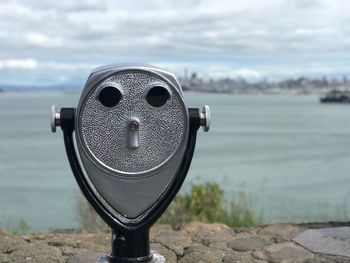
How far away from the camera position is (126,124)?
2.56 meters

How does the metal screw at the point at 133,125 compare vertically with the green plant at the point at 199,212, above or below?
above

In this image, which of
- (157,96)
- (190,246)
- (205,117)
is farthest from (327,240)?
(157,96)

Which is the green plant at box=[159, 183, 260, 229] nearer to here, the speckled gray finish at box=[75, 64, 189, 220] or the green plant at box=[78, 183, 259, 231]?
the green plant at box=[78, 183, 259, 231]

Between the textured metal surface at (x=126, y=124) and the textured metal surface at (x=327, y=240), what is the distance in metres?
1.60

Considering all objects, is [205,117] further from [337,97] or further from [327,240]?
A: [337,97]

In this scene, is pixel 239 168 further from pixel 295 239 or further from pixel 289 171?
pixel 295 239

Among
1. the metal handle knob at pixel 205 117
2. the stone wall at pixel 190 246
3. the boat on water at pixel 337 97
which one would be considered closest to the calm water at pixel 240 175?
the stone wall at pixel 190 246

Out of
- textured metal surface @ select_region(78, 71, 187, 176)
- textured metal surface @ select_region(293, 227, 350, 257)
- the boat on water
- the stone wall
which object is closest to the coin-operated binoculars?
textured metal surface @ select_region(78, 71, 187, 176)

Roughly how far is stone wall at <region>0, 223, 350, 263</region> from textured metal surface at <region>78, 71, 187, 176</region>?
1.21 meters

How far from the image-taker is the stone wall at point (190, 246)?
369 cm

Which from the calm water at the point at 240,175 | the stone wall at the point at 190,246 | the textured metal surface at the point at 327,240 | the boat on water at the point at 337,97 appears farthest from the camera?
the boat on water at the point at 337,97

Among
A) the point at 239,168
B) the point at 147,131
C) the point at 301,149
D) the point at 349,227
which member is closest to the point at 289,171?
the point at 239,168

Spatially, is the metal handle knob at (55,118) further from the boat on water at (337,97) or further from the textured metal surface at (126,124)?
the boat on water at (337,97)

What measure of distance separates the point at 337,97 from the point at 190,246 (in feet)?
182
